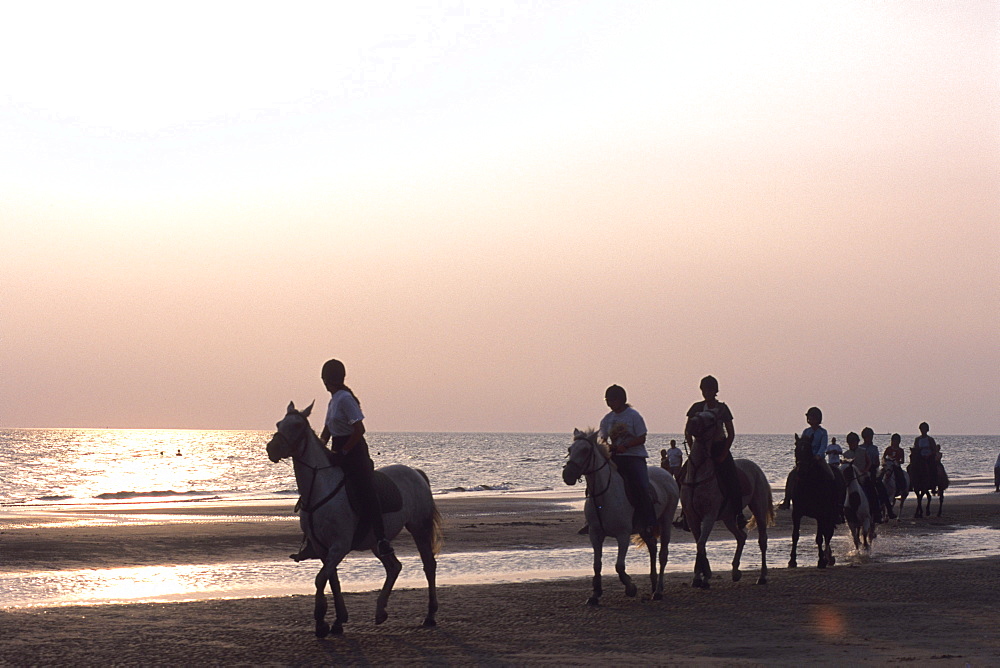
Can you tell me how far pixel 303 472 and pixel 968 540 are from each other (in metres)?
17.1

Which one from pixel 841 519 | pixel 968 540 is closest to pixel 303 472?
pixel 841 519

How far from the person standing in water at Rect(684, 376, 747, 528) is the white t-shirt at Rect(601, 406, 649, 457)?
0.82m

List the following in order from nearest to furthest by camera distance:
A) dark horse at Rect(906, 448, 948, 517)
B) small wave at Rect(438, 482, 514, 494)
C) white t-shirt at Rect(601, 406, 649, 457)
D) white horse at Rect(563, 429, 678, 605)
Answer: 1. white horse at Rect(563, 429, 678, 605)
2. white t-shirt at Rect(601, 406, 649, 457)
3. dark horse at Rect(906, 448, 948, 517)
4. small wave at Rect(438, 482, 514, 494)

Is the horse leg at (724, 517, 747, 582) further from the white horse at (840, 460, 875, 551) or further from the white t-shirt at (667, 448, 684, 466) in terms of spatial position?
the white t-shirt at (667, 448, 684, 466)

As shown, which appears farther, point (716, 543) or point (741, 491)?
point (716, 543)

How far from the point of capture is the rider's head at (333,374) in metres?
11.0

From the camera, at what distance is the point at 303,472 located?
10594 millimetres

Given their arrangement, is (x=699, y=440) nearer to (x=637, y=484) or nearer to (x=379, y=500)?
(x=637, y=484)

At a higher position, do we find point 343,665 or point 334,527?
point 334,527

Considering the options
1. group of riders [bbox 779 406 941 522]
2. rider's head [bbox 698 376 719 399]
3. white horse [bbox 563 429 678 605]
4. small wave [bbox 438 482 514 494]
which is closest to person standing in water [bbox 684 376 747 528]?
rider's head [bbox 698 376 719 399]

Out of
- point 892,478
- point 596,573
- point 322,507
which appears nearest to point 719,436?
point 596,573

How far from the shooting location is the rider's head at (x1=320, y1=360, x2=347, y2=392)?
11.0 metres

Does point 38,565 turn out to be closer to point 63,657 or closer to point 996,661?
point 63,657

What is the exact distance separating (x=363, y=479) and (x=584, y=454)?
118 inches
